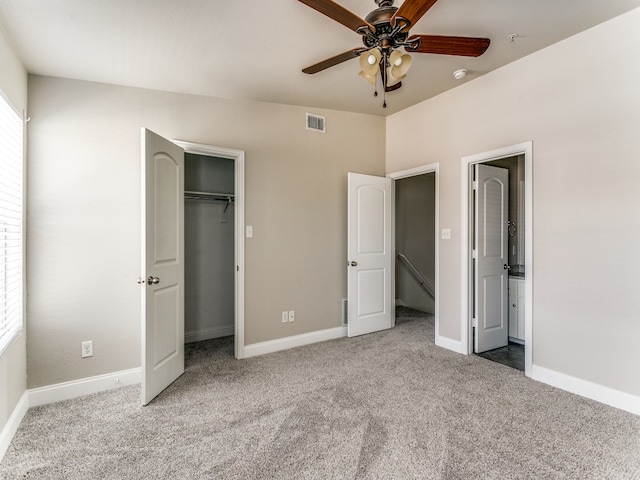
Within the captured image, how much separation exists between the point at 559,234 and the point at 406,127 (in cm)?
213

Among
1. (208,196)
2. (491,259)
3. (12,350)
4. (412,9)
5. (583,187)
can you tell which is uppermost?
(412,9)

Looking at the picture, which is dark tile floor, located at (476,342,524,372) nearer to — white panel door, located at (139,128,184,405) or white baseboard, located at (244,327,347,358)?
white baseboard, located at (244,327,347,358)

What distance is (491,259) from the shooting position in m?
3.52

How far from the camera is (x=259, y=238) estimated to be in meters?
3.45

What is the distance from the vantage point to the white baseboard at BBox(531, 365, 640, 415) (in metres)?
2.24

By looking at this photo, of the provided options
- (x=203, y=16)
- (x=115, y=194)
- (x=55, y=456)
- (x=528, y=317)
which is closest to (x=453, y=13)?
(x=203, y=16)

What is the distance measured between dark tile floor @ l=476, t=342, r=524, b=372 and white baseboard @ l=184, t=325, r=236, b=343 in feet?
9.38

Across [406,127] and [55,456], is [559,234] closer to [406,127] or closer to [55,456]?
[406,127]

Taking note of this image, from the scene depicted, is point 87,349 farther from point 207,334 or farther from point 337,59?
point 337,59

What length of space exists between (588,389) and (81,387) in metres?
4.03

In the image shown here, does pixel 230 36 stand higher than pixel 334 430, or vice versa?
pixel 230 36

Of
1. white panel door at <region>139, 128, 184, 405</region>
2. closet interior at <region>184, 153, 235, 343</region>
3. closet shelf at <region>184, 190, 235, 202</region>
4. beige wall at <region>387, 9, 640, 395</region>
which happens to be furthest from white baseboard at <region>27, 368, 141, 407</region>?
beige wall at <region>387, 9, 640, 395</region>

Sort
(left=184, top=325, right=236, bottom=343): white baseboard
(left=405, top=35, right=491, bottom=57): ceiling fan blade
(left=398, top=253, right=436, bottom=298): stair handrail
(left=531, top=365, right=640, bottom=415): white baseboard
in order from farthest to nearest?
1. (left=398, top=253, right=436, bottom=298): stair handrail
2. (left=184, top=325, right=236, bottom=343): white baseboard
3. (left=531, top=365, right=640, bottom=415): white baseboard
4. (left=405, top=35, right=491, bottom=57): ceiling fan blade

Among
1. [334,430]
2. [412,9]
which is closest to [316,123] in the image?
[412,9]
